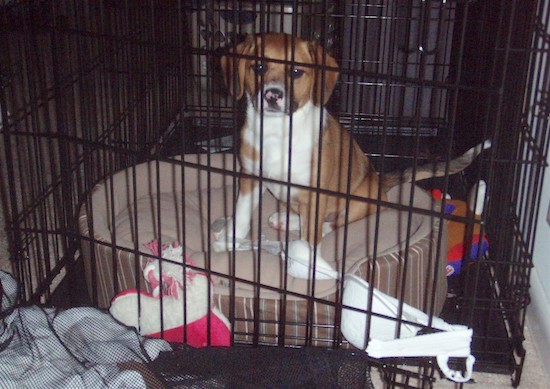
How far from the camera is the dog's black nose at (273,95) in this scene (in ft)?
6.09

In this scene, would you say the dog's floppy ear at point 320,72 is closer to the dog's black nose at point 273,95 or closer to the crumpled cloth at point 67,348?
A: the dog's black nose at point 273,95

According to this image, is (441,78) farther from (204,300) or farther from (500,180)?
(204,300)

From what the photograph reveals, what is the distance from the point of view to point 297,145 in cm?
211

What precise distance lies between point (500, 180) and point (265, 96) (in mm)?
914

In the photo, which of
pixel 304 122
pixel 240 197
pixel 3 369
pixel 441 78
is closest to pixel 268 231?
pixel 240 197

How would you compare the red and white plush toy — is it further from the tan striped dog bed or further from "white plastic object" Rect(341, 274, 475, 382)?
"white plastic object" Rect(341, 274, 475, 382)

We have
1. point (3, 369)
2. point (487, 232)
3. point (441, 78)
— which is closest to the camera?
point (3, 369)

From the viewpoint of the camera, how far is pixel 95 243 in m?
1.93

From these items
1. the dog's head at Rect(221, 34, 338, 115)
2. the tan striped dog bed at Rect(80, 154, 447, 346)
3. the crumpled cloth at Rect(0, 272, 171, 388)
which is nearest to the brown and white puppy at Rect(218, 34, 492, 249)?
the dog's head at Rect(221, 34, 338, 115)

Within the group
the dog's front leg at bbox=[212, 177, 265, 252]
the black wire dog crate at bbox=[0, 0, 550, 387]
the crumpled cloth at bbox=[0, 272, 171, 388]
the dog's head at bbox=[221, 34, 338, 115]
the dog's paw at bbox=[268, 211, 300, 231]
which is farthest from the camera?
the dog's paw at bbox=[268, 211, 300, 231]

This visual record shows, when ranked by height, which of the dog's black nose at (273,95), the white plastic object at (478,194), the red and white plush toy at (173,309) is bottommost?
the red and white plush toy at (173,309)

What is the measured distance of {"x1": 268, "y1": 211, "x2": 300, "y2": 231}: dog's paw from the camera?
239 cm

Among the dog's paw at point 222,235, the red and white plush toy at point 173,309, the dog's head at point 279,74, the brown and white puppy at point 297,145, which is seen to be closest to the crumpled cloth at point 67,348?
the red and white plush toy at point 173,309

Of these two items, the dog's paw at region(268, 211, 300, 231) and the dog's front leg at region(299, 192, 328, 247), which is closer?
the dog's front leg at region(299, 192, 328, 247)
